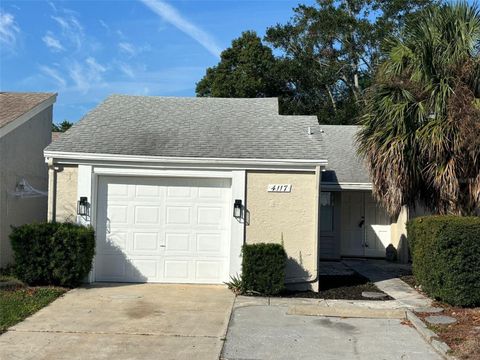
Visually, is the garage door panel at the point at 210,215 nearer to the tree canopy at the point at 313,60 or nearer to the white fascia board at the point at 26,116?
the white fascia board at the point at 26,116

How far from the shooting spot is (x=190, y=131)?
11578 mm

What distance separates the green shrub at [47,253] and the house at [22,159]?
6.94 feet

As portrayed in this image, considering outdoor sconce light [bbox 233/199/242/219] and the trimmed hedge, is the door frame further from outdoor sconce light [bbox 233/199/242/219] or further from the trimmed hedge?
the trimmed hedge

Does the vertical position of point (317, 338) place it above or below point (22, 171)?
below

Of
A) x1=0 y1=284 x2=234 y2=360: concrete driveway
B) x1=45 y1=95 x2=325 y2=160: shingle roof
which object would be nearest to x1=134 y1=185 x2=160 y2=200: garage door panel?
x1=45 y1=95 x2=325 y2=160: shingle roof

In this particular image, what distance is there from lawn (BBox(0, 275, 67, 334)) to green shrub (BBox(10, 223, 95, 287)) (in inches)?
9.4

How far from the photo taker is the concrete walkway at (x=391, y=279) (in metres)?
9.45

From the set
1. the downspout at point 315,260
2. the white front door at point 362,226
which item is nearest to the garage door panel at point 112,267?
the downspout at point 315,260

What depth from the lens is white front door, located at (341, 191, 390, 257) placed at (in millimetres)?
15773

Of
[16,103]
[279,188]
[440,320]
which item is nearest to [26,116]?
[16,103]

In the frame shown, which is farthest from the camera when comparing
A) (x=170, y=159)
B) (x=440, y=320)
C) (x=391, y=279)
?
(x=391, y=279)

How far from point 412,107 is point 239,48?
23.0 meters

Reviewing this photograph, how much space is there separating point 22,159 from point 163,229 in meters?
4.46

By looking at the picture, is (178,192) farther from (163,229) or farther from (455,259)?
(455,259)
